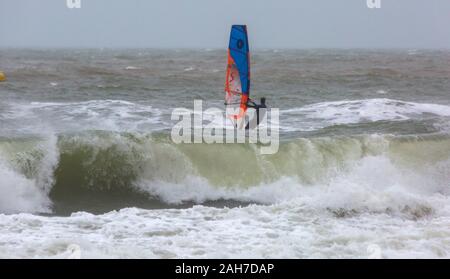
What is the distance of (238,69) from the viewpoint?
10344 mm

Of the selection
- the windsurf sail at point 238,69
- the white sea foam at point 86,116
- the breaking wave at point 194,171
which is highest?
the windsurf sail at point 238,69

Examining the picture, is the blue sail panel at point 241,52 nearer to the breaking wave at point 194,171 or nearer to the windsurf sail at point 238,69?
the windsurf sail at point 238,69

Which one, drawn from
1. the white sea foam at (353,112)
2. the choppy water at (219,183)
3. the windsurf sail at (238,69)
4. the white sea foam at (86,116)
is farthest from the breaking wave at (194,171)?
the white sea foam at (353,112)

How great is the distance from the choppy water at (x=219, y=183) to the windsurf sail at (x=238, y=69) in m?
1.25

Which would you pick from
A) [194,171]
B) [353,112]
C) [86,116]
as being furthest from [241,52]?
[353,112]

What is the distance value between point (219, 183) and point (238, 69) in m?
2.03

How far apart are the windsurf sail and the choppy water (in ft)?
4.11

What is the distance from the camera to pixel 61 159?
35.1 ft

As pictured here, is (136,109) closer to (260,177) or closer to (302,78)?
(260,177)

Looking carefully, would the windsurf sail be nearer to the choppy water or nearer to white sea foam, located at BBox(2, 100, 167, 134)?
the choppy water

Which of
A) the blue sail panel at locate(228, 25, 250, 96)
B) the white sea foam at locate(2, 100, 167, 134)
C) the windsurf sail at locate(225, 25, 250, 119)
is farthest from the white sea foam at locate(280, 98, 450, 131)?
the blue sail panel at locate(228, 25, 250, 96)

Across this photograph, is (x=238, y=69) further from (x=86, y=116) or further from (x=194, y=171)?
(x=86, y=116)

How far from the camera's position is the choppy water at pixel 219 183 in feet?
23.2
